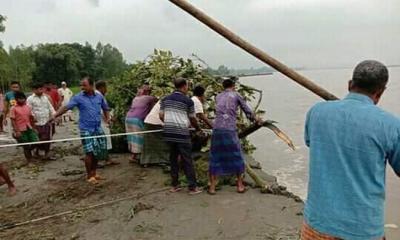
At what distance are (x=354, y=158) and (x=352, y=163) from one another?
0.03 meters

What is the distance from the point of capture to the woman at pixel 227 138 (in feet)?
21.7

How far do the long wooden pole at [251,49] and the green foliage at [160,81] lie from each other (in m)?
5.54

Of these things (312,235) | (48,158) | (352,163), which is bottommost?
(48,158)

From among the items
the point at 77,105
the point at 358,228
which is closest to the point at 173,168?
the point at 77,105

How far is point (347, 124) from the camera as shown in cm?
236

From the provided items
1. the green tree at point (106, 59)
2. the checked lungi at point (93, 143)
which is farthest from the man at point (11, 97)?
the green tree at point (106, 59)

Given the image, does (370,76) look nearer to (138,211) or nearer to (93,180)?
(138,211)

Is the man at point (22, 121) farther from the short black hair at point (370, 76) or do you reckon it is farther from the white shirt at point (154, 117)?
the short black hair at point (370, 76)

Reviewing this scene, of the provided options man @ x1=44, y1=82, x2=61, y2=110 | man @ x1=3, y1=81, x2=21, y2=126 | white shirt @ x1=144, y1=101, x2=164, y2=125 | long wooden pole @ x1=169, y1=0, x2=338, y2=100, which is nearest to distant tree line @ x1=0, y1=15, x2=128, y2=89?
man @ x1=44, y1=82, x2=61, y2=110

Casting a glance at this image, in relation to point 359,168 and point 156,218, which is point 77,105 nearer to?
point 156,218

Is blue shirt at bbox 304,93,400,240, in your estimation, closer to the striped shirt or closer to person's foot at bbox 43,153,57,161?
the striped shirt

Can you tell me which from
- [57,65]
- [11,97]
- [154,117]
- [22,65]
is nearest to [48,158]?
[11,97]

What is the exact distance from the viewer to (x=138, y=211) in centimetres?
606

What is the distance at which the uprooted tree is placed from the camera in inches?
352
